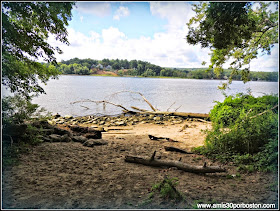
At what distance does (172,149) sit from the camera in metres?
7.05

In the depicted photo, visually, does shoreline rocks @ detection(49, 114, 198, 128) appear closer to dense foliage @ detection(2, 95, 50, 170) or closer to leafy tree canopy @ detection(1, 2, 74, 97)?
dense foliage @ detection(2, 95, 50, 170)

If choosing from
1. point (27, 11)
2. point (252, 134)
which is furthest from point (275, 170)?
point (27, 11)

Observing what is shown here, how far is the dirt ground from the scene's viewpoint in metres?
3.10

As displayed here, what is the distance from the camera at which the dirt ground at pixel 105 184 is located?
122 inches

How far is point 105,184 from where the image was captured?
391cm

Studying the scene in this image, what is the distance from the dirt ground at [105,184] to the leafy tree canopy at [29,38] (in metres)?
1.81

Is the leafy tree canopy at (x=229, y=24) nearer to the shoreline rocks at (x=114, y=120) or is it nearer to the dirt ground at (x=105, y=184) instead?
the dirt ground at (x=105, y=184)

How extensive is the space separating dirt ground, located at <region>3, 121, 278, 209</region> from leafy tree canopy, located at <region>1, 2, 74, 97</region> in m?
1.81

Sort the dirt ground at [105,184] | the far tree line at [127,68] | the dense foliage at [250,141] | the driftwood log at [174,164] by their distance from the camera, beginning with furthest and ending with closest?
the far tree line at [127,68]
the dense foliage at [250,141]
the driftwood log at [174,164]
the dirt ground at [105,184]

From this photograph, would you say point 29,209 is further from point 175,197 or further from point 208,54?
point 208,54

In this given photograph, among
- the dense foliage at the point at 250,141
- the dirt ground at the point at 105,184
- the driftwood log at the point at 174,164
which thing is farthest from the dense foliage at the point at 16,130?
the dense foliage at the point at 250,141

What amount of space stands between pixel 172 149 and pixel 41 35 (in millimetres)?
4976

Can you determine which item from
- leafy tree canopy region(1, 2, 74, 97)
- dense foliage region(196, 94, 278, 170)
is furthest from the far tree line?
leafy tree canopy region(1, 2, 74, 97)

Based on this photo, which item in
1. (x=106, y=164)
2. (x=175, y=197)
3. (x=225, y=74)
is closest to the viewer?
(x=175, y=197)
